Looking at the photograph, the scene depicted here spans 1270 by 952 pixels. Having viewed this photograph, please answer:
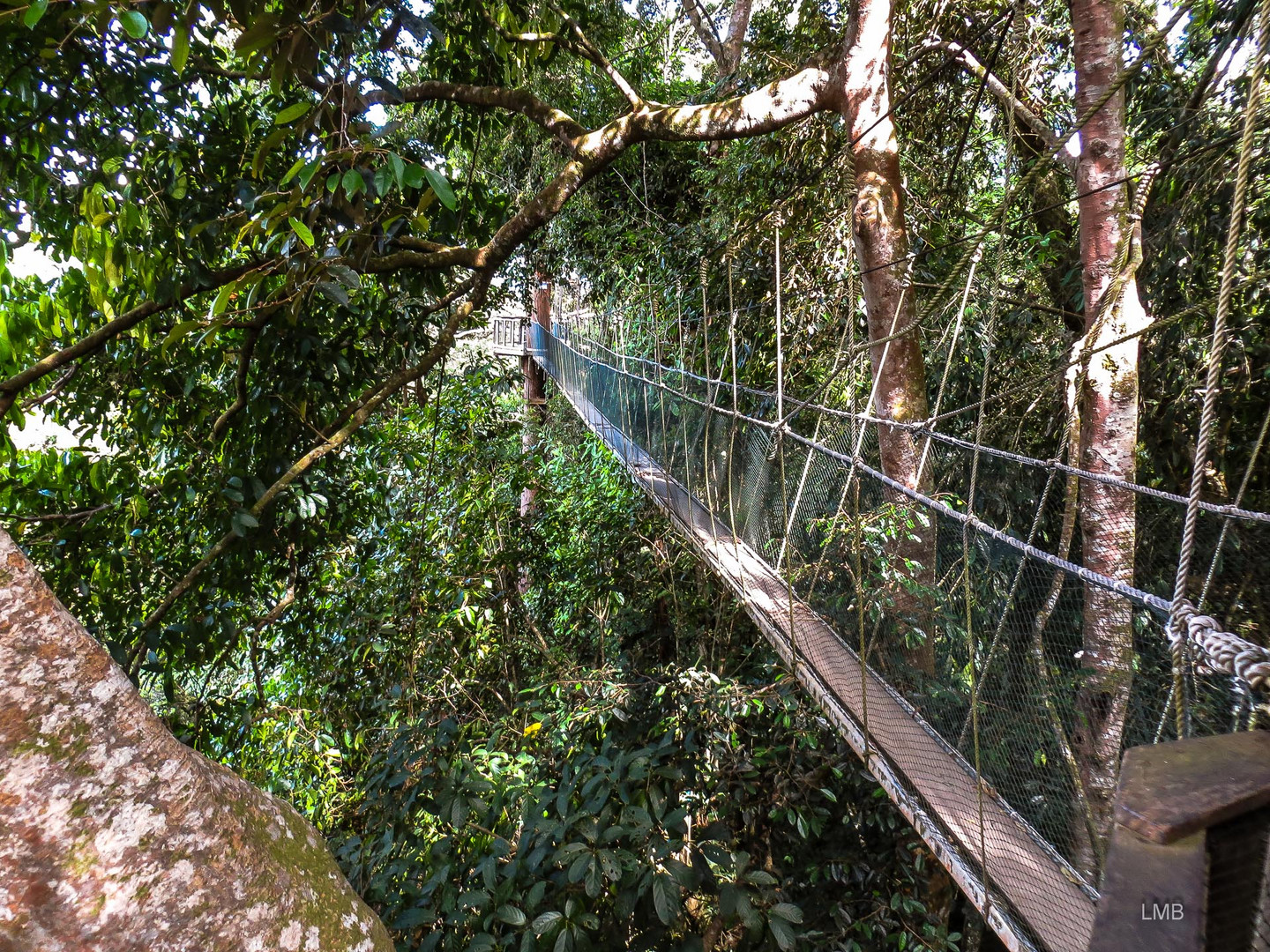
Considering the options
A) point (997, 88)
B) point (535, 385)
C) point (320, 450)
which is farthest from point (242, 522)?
point (535, 385)

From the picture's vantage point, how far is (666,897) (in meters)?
1.37

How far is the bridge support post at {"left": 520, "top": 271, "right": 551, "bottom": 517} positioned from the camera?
7.01 meters

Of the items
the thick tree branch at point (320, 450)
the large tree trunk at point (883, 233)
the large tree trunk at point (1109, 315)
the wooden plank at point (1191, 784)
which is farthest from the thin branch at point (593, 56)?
A: the wooden plank at point (1191, 784)

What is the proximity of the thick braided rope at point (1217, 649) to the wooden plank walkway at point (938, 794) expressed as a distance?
46 centimetres

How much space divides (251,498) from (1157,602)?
5.67 feet

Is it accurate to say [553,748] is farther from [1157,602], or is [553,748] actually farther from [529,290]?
[529,290]

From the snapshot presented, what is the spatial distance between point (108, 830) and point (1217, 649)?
1.02 m

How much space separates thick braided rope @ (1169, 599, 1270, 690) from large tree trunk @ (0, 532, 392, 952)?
0.83 m

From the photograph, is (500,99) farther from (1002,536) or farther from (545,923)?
(545,923)

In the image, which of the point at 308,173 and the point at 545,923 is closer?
the point at 308,173

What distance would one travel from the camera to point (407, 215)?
150 cm

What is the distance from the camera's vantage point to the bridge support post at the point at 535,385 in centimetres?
701

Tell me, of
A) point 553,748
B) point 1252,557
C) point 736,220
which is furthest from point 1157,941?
point 736,220

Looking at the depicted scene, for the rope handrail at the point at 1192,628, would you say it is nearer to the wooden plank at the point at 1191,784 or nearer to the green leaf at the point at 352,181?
the wooden plank at the point at 1191,784
